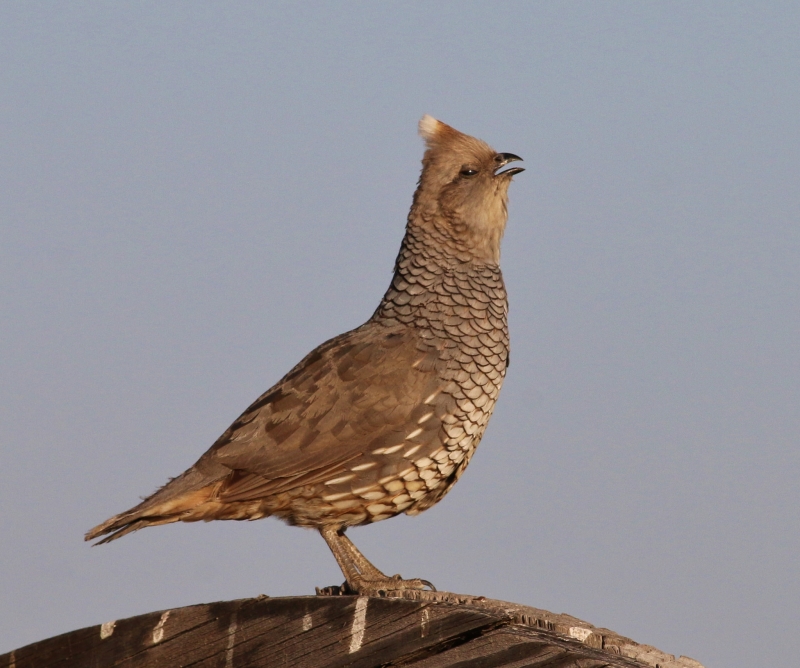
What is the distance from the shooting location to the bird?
607 centimetres

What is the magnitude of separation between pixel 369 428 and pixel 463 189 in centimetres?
208

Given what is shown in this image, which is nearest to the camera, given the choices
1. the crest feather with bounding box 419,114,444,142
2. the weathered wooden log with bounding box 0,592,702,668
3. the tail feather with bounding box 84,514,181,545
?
the weathered wooden log with bounding box 0,592,702,668

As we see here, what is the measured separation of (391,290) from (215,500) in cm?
196

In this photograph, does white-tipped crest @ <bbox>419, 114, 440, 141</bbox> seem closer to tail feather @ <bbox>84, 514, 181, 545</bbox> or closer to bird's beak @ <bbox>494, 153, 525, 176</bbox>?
bird's beak @ <bbox>494, 153, 525, 176</bbox>

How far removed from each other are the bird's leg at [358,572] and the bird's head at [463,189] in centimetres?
218

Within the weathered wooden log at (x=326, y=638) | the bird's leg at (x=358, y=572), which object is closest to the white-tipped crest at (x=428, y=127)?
the bird's leg at (x=358, y=572)

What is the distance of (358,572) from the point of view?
6211mm

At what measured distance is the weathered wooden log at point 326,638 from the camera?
11.6ft

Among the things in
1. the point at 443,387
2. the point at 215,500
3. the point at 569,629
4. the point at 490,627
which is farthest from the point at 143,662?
the point at 443,387

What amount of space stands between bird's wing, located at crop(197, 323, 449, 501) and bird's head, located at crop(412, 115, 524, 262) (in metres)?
1.03

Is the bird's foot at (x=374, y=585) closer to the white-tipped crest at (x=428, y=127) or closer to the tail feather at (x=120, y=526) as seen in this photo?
the tail feather at (x=120, y=526)

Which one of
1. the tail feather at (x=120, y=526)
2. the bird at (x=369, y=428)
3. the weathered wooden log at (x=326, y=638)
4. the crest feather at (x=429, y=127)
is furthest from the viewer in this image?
the crest feather at (x=429, y=127)

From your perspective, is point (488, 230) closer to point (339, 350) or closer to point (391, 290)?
point (391, 290)

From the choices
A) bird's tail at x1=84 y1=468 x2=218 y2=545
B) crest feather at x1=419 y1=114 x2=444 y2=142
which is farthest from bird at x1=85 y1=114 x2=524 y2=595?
crest feather at x1=419 y1=114 x2=444 y2=142
